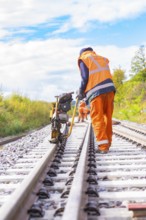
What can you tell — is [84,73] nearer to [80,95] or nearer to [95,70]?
[95,70]

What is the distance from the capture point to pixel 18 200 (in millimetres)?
3492

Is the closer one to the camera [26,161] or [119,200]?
[119,200]

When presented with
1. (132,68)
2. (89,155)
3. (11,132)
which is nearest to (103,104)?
(89,155)

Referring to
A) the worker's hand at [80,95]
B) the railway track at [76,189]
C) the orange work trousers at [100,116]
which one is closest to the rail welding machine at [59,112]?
the worker's hand at [80,95]

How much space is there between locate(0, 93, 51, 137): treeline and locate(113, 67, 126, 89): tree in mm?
40841

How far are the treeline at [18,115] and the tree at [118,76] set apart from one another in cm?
4084

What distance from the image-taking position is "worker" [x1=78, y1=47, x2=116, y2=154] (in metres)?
7.41

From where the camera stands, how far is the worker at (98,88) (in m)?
7.41

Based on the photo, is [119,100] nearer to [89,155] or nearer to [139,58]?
[139,58]

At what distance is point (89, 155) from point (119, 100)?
54.6 meters

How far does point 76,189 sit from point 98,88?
144 inches

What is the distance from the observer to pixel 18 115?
978 inches

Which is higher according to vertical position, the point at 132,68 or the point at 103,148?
the point at 132,68

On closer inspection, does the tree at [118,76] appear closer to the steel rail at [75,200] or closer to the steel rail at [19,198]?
the steel rail at [19,198]
